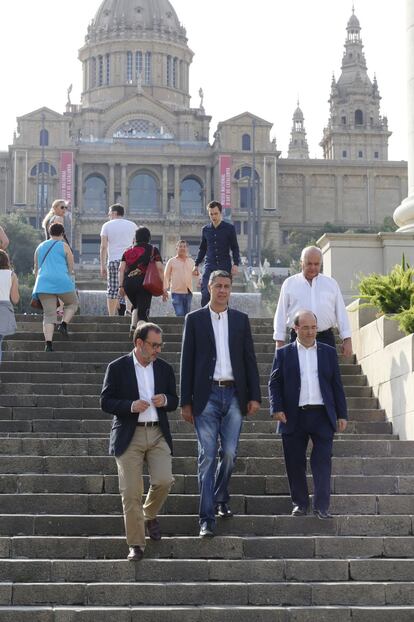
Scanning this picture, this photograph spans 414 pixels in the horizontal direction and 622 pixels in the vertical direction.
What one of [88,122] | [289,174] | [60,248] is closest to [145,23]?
[88,122]

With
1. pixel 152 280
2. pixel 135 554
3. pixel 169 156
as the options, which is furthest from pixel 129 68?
pixel 135 554

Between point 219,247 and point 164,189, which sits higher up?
point 164,189

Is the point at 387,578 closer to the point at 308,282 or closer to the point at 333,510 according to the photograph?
the point at 333,510

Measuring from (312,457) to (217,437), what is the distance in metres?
0.72

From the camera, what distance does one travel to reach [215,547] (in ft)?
31.3

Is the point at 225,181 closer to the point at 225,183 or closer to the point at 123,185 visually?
the point at 225,183

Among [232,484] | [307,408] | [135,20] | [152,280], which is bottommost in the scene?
[232,484]

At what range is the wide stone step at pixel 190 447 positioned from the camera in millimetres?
11367

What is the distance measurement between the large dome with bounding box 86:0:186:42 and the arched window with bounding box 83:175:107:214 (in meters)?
19.7

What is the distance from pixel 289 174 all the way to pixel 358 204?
6.34 meters

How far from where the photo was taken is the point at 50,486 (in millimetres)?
10539

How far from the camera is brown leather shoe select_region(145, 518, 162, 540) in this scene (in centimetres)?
952

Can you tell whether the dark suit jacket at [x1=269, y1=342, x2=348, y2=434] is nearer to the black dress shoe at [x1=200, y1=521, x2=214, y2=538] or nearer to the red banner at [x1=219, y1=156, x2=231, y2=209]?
the black dress shoe at [x1=200, y1=521, x2=214, y2=538]

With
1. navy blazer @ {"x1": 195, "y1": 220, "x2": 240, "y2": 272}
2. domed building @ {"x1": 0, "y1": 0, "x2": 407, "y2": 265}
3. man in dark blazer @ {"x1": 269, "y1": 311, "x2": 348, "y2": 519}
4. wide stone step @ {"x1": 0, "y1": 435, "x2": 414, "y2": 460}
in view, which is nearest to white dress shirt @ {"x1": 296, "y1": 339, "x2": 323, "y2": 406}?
man in dark blazer @ {"x1": 269, "y1": 311, "x2": 348, "y2": 519}
